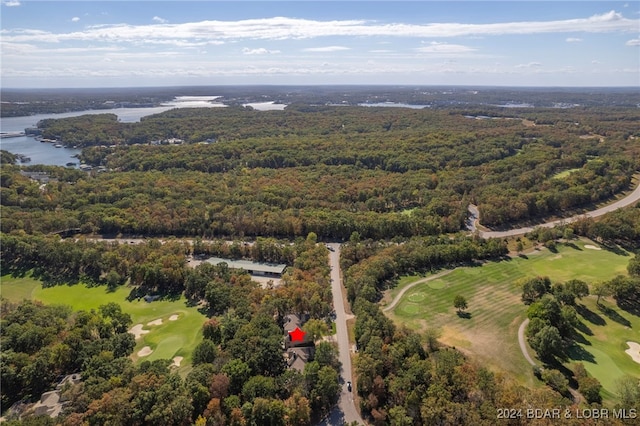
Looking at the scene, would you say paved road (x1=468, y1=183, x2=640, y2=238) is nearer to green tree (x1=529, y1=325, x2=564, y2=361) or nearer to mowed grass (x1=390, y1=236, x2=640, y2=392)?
mowed grass (x1=390, y1=236, x2=640, y2=392)

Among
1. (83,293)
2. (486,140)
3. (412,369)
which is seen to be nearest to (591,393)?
(412,369)

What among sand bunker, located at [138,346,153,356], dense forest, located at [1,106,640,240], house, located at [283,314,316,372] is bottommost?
sand bunker, located at [138,346,153,356]

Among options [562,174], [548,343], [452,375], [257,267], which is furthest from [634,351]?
[562,174]

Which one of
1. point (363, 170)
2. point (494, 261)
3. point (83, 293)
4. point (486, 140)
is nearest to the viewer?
point (83, 293)

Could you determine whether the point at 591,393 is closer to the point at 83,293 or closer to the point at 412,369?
the point at 412,369

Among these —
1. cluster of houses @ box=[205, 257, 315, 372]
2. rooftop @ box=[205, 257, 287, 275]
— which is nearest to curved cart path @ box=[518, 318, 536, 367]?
cluster of houses @ box=[205, 257, 315, 372]

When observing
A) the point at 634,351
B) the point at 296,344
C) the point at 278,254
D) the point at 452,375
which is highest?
the point at 278,254

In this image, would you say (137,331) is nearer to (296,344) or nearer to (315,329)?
(296,344)
